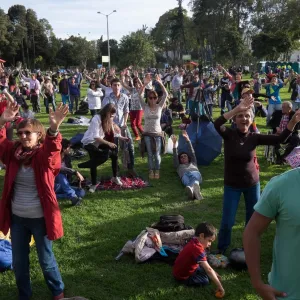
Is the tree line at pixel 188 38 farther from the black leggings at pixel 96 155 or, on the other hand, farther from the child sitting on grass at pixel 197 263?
the child sitting on grass at pixel 197 263

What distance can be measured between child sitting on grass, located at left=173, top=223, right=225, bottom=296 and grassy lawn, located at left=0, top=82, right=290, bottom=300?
3.9 inches

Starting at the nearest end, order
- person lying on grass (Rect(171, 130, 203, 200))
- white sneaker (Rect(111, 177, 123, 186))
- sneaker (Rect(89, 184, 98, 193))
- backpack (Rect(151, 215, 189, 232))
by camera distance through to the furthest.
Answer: backpack (Rect(151, 215, 189, 232))
person lying on grass (Rect(171, 130, 203, 200))
sneaker (Rect(89, 184, 98, 193))
white sneaker (Rect(111, 177, 123, 186))

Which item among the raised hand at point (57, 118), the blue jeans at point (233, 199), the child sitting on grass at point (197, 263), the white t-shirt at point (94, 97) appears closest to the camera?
the raised hand at point (57, 118)

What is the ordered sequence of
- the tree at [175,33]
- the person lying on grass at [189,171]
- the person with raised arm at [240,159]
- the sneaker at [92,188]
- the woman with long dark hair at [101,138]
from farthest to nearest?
the tree at [175,33]
the sneaker at [92,188]
the person lying on grass at [189,171]
the woman with long dark hair at [101,138]
the person with raised arm at [240,159]

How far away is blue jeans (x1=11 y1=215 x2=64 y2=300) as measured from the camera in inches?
137

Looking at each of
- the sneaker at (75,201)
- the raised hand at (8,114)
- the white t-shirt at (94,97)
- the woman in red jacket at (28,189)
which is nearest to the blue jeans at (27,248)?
the woman in red jacket at (28,189)

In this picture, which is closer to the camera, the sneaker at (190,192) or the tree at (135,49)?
the sneaker at (190,192)

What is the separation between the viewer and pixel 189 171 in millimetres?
7824

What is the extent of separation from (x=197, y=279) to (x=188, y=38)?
74.5 metres

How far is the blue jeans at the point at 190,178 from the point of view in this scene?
7434 mm

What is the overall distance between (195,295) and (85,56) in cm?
6225

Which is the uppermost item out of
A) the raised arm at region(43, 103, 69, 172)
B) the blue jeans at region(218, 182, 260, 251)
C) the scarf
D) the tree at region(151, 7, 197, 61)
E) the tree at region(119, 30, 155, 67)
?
the tree at region(151, 7, 197, 61)

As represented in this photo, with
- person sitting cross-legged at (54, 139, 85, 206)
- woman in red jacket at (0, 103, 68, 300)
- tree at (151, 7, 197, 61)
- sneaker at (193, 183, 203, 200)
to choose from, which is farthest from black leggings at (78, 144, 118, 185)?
tree at (151, 7, 197, 61)

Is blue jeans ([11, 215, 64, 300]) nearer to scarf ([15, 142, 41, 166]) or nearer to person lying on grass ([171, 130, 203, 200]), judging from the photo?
scarf ([15, 142, 41, 166])
